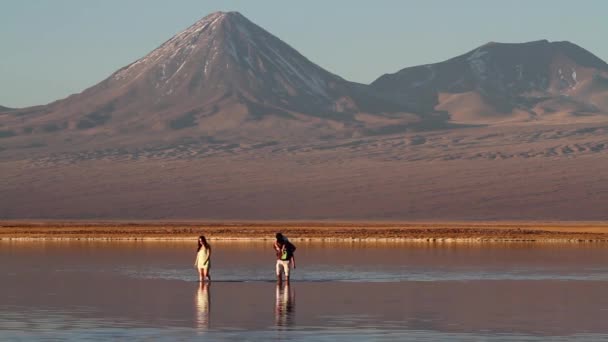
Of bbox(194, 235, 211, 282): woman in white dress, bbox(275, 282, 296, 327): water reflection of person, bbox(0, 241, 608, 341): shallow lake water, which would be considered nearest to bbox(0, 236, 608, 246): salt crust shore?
bbox(0, 241, 608, 341): shallow lake water

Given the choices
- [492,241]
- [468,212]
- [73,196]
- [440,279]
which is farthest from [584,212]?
[440,279]

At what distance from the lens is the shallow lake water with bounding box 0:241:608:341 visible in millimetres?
21000

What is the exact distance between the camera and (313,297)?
2727cm

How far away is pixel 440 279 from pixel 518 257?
11595mm

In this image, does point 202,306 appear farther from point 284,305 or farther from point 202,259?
point 202,259

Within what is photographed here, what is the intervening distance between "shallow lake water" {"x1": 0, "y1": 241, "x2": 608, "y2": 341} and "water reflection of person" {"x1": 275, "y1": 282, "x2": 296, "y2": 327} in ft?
0.12

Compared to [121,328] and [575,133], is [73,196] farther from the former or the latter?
[121,328]

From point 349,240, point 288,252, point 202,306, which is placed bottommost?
point 202,306

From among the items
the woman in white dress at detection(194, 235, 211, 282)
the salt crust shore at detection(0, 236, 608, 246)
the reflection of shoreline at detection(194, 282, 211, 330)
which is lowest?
the reflection of shoreline at detection(194, 282, 211, 330)

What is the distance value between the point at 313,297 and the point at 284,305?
1.88 m

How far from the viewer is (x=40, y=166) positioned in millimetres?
149500

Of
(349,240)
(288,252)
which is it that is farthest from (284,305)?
(349,240)

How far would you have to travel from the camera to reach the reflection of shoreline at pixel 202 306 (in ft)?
72.4

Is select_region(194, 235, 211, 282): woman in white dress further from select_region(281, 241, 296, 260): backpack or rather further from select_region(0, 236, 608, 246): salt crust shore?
select_region(0, 236, 608, 246): salt crust shore
